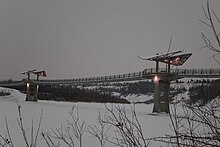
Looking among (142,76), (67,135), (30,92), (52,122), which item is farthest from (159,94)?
(30,92)

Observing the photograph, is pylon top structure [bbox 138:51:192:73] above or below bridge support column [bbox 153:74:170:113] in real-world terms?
above

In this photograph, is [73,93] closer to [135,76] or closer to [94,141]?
[135,76]

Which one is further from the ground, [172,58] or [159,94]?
[172,58]

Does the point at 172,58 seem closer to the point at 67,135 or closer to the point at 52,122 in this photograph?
the point at 52,122

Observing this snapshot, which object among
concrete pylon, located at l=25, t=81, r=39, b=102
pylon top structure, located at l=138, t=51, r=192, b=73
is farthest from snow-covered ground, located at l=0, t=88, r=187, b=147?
concrete pylon, located at l=25, t=81, r=39, b=102

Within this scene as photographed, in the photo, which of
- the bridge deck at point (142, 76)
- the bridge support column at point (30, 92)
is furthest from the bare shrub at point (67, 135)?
the bridge support column at point (30, 92)

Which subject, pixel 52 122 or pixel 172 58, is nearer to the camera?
pixel 52 122

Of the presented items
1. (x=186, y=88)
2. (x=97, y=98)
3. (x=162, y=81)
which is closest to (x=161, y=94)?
(x=162, y=81)

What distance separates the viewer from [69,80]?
48.5 meters

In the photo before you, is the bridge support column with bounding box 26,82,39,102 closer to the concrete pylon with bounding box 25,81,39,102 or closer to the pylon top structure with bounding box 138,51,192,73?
the concrete pylon with bounding box 25,81,39,102

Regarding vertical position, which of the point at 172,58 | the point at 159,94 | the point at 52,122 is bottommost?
the point at 52,122

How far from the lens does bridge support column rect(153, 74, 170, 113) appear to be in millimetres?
28031

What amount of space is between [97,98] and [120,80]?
3447 cm

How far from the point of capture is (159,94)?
28844 mm
